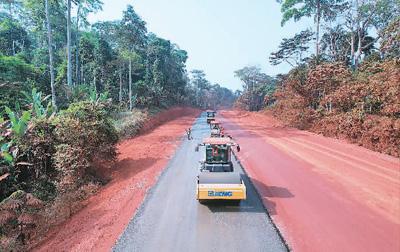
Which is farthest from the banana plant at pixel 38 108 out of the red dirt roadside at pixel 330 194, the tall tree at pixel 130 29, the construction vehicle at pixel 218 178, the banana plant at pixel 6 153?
the tall tree at pixel 130 29

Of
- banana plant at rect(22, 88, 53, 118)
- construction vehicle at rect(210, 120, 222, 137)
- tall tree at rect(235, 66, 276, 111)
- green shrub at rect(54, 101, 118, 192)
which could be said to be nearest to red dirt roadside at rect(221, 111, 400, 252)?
construction vehicle at rect(210, 120, 222, 137)

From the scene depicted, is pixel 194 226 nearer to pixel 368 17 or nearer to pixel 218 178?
pixel 218 178

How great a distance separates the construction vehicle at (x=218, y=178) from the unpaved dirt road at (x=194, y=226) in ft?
1.66

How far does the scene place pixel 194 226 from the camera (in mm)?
8453

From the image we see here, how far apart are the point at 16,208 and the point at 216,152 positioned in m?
6.85

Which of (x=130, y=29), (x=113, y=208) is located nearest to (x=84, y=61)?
(x=130, y=29)

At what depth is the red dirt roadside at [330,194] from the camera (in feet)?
25.7

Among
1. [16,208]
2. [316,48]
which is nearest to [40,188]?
[16,208]

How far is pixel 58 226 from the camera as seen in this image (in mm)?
9484

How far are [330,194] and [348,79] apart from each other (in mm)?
16291

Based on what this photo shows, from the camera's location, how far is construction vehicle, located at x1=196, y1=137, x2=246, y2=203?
9.27 meters

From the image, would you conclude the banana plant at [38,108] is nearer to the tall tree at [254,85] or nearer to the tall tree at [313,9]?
the tall tree at [313,9]

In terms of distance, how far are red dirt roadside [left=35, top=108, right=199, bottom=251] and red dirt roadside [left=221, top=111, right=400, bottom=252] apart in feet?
14.8

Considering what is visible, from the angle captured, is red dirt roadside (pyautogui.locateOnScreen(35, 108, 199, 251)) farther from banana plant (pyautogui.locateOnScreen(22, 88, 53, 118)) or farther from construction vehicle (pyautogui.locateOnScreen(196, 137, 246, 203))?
banana plant (pyautogui.locateOnScreen(22, 88, 53, 118))
